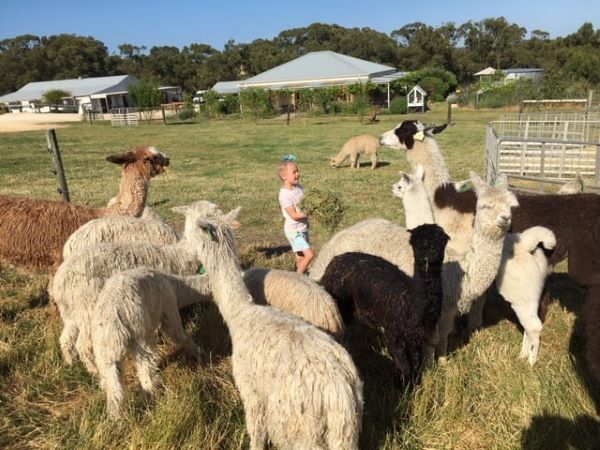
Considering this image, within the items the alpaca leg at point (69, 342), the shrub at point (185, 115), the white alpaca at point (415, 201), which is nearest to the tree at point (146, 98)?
the shrub at point (185, 115)

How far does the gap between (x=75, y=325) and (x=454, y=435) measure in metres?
2.90

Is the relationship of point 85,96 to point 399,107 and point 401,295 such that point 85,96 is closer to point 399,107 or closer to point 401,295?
point 399,107

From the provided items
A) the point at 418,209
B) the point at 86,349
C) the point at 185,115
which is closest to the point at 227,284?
the point at 86,349

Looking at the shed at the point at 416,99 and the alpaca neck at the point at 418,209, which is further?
the shed at the point at 416,99

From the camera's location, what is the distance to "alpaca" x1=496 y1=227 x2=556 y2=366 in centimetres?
391

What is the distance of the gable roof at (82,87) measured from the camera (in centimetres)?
6391

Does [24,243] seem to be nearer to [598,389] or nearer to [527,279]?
[527,279]

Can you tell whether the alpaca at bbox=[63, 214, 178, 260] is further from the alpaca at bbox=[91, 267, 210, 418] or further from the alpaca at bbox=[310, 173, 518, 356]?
the alpaca at bbox=[310, 173, 518, 356]

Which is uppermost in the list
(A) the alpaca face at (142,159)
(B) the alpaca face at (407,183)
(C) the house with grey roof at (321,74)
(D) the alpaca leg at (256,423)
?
(C) the house with grey roof at (321,74)

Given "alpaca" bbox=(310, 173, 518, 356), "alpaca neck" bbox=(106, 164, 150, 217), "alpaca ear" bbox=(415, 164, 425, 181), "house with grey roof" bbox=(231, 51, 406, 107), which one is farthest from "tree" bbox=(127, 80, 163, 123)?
"alpaca" bbox=(310, 173, 518, 356)

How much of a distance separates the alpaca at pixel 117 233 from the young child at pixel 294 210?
130 centimetres

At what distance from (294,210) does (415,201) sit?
1351mm

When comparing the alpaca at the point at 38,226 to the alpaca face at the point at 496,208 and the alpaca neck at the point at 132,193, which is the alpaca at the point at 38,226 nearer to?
the alpaca neck at the point at 132,193

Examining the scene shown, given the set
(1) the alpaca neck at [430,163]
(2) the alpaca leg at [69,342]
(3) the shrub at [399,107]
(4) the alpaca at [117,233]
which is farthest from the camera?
(3) the shrub at [399,107]
